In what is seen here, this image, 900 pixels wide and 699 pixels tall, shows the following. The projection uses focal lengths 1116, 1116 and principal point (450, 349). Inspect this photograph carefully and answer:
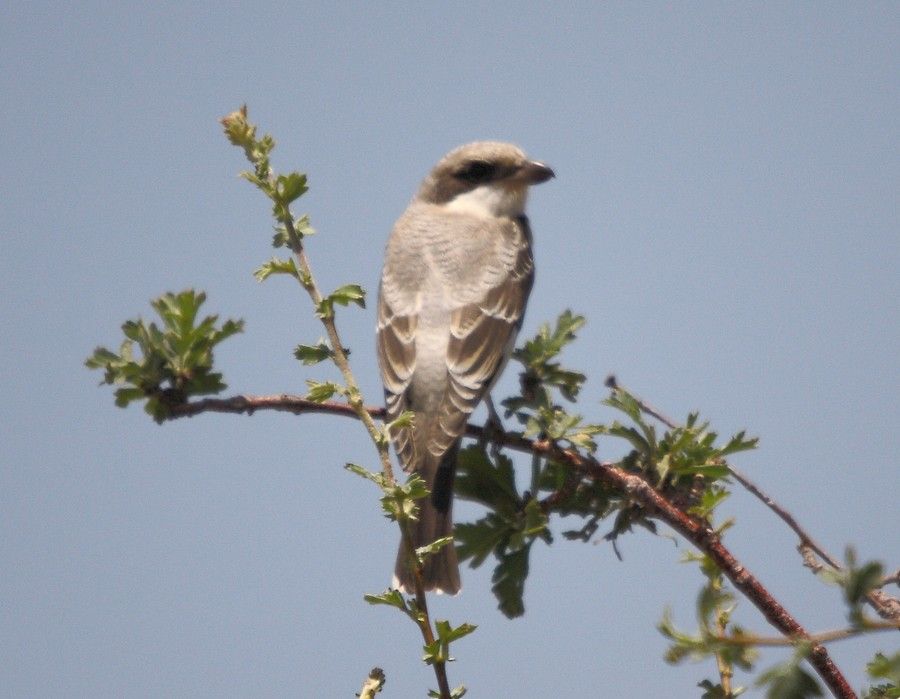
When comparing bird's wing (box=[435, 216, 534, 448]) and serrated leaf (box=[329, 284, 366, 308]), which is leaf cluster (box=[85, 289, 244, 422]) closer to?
serrated leaf (box=[329, 284, 366, 308])

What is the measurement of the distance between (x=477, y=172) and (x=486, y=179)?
8 centimetres

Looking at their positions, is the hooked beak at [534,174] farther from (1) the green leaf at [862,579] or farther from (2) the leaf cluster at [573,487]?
(1) the green leaf at [862,579]

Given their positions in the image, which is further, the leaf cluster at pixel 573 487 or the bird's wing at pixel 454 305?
the bird's wing at pixel 454 305

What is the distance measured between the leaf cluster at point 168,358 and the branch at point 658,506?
44 millimetres

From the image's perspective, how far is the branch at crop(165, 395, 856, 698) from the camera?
196cm

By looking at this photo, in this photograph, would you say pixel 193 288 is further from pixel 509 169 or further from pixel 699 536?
pixel 509 169

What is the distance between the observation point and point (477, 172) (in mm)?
6398

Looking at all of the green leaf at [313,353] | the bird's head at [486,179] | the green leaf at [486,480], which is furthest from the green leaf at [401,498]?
the bird's head at [486,179]

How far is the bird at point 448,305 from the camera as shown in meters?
4.20

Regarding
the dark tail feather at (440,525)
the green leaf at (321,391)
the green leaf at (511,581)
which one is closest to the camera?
the green leaf at (321,391)

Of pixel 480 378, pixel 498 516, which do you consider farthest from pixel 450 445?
pixel 498 516

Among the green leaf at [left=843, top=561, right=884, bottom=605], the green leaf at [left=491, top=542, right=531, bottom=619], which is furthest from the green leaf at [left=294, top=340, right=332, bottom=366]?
the green leaf at [left=843, top=561, right=884, bottom=605]

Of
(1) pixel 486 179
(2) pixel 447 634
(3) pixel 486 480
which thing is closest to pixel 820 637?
(2) pixel 447 634

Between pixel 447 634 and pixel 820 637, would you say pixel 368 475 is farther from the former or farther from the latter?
pixel 820 637
